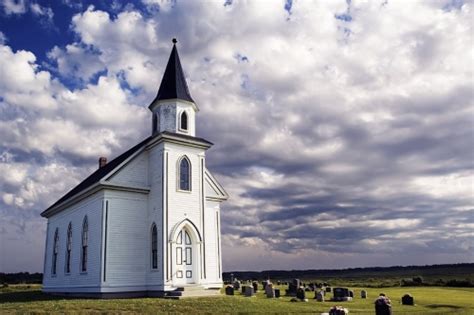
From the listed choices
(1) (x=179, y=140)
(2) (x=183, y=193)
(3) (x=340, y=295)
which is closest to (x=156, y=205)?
(2) (x=183, y=193)

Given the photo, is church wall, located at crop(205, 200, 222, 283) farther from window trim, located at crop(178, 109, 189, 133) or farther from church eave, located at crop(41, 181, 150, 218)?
window trim, located at crop(178, 109, 189, 133)

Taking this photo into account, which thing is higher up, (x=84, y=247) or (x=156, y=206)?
(x=156, y=206)

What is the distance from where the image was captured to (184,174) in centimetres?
2705

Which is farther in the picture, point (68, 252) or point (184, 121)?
point (68, 252)

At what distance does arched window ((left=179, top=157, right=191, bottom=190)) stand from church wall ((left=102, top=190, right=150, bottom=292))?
2472 millimetres

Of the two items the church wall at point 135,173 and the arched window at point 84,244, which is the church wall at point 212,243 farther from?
the arched window at point 84,244

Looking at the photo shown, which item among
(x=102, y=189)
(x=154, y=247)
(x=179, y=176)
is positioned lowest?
(x=154, y=247)

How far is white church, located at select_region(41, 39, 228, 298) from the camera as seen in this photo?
25.3 metres

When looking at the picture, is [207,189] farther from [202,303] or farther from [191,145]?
[202,303]

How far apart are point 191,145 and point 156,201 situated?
155 inches

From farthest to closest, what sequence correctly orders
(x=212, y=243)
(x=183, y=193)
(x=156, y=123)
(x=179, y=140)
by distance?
(x=212, y=243) → (x=156, y=123) → (x=179, y=140) → (x=183, y=193)

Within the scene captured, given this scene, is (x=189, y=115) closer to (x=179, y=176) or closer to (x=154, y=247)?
(x=179, y=176)

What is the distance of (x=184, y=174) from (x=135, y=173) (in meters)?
3.04

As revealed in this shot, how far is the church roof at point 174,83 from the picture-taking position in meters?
28.7
